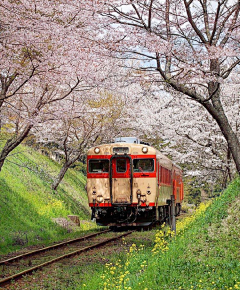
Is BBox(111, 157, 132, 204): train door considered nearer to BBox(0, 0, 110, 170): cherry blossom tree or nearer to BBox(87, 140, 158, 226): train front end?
BBox(87, 140, 158, 226): train front end

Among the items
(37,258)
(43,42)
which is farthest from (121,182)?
(43,42)

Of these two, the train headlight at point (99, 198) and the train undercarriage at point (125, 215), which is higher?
the train headlight at point (99, 198)

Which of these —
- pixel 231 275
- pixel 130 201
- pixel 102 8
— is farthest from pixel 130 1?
pixel 130 201

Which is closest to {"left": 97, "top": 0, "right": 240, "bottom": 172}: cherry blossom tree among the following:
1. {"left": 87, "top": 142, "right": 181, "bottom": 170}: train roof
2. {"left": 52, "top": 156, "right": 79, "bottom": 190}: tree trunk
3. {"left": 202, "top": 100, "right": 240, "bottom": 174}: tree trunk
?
{"left": 202, "top": 100, "right": 240, "bottom": 174}: tree trunk

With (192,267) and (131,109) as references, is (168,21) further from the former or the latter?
(131,109)

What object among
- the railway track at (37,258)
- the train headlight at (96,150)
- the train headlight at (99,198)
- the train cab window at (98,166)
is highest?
the train headlight at (96,150)

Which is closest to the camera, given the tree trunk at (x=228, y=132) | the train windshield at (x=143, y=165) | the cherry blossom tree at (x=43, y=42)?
Result: the cherry blossom tree at (x=43, y=42)

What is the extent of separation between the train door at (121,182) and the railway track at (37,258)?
131 centimetres

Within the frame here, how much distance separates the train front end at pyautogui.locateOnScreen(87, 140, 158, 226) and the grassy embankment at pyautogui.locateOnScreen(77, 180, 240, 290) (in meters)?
3.88

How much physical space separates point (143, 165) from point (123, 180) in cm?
82

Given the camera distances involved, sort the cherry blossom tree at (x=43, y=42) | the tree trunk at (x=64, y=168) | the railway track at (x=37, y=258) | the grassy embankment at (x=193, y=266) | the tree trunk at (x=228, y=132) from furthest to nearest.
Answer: the tree trunk at (x=64, y=168)
the tree trunk at (x=228, y=132)
the cherry blossom tree at (x=43, y=42)
the railway track at (x=37, y=258)
the grassy embankment at (x=193, y=266)

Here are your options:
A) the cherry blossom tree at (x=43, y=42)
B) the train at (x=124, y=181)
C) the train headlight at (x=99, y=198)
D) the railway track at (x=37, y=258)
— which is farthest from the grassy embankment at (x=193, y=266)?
the cherry blossom tree at (x=43, y=42)

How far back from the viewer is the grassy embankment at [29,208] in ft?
43.5

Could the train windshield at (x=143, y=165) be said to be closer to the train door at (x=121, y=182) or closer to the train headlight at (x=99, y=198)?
the train door at (x=121, y=182)
